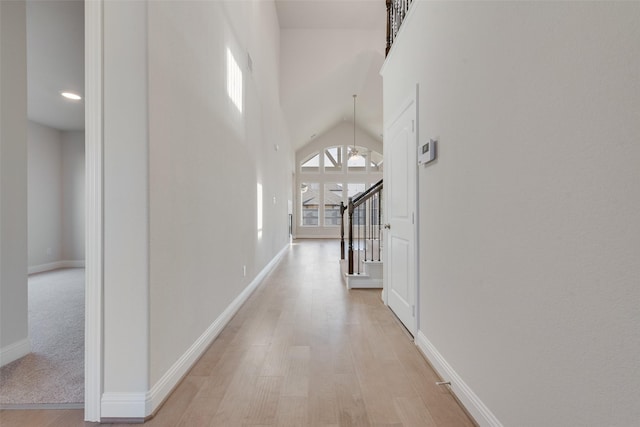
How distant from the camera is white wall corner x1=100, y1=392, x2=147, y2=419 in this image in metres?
1.53

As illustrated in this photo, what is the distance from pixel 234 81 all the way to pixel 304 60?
14.3 ft

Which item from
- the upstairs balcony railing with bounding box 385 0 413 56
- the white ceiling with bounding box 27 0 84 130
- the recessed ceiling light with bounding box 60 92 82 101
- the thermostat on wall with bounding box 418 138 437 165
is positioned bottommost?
the thermostat on wall with bounding box 418 138 437 165

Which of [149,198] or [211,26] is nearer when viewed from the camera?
[149,198]

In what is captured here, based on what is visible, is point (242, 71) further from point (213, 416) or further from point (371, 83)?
point (371, 83)

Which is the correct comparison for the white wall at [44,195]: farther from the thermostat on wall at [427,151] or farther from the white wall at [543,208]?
the white wall at [543,208]

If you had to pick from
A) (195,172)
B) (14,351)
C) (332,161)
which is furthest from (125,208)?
(332,161)

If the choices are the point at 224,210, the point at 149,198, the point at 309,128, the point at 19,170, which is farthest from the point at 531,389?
the point at 309,128

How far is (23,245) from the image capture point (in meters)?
2.28

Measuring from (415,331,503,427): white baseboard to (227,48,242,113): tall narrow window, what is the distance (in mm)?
2831

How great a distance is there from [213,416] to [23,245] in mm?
1944

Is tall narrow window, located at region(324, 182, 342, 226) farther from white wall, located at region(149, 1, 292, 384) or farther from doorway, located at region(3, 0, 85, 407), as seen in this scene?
white wall, located at region(149, 1, 292, 384)

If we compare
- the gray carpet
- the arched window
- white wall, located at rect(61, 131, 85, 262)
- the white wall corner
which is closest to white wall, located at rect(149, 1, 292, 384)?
the white wall corner

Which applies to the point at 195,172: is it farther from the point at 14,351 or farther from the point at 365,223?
the point at 365,223

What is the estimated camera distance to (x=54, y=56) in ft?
11.7
